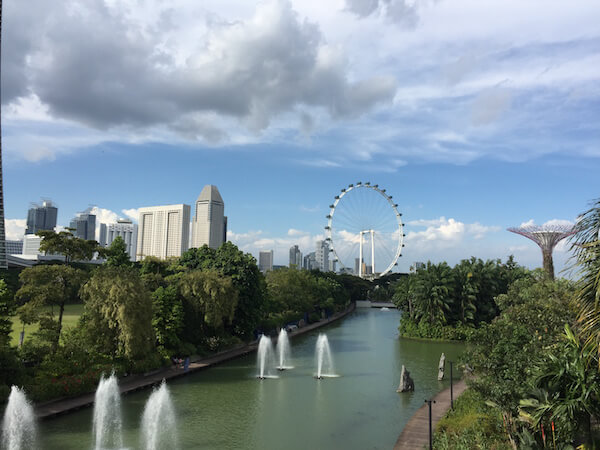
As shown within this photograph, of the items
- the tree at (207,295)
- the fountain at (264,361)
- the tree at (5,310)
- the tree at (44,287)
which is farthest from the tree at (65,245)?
the fountain at (264,361)

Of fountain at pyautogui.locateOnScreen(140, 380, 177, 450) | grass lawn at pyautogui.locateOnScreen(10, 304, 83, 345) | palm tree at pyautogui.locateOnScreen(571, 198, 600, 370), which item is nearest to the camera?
palm tree at pyautogui.locateOnScreen(571, 198, 600, 370)

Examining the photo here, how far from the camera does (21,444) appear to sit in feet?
57.9

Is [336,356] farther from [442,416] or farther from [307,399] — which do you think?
[442,416]

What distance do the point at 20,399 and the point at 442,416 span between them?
1951cm

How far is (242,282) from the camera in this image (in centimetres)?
4000

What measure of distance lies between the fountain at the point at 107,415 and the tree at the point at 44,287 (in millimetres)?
3997

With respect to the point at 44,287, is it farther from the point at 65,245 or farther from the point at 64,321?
the point at 64,321

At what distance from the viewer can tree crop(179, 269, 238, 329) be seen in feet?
115

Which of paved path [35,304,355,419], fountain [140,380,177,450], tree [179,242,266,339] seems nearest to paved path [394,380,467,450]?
fountain [140,380,177,450]

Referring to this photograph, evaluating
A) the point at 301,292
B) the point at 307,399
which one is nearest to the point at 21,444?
the point at 307,399

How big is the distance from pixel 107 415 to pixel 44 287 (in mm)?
8389

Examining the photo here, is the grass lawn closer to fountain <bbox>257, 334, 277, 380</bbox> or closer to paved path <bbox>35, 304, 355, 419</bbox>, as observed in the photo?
paved path <bbox>35, 304, 355, 419</bbox>

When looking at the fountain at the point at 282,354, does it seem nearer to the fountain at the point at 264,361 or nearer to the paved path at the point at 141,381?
the fountain at the point at 264,361

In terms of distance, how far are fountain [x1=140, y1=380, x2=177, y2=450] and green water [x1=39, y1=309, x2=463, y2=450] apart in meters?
0.35
